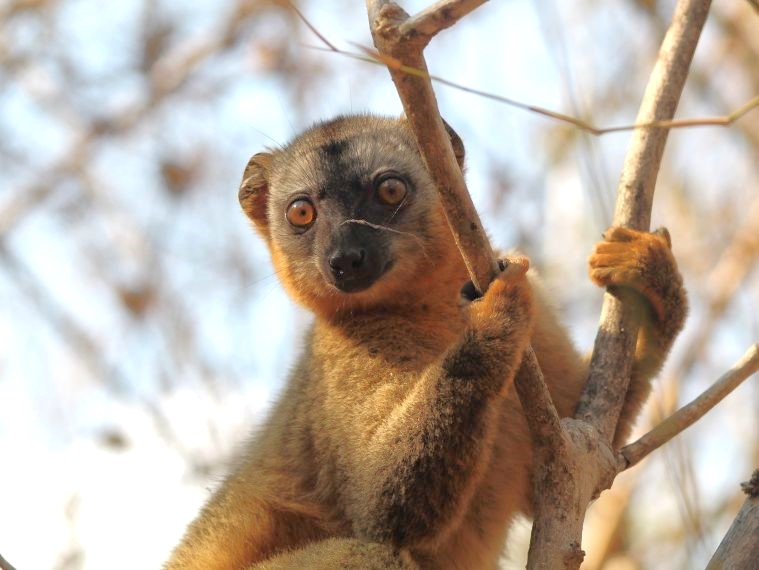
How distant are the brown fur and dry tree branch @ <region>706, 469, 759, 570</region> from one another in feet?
4.34

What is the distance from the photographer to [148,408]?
356 inches

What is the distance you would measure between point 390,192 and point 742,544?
325 centimetres

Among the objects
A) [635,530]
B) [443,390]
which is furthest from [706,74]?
[443,390]

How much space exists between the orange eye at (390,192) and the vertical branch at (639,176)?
4.89ft

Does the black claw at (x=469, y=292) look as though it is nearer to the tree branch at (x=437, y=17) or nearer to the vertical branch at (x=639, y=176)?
the vertical branch at (x=639, y=176)

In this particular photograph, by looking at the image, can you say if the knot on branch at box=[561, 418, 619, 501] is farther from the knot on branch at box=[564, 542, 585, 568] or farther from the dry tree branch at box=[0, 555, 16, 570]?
the dry tree branch at box=[0, 555, 16, 570]

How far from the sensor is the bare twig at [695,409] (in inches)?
198

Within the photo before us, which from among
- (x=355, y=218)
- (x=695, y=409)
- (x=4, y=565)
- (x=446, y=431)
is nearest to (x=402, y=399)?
(x=446, y=431)

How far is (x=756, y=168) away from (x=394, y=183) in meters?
8.39

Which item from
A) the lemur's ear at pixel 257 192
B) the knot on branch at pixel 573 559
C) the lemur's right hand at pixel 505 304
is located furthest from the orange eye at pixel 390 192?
the knot on branch at pixel 573 559

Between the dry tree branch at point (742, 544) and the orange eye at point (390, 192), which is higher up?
the orange eye at point (390, 192)

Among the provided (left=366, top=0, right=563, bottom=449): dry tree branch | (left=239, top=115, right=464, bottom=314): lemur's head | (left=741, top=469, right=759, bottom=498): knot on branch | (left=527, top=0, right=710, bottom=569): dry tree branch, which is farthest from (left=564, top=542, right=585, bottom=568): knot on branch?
(left=239, top=115, right=464, bottom=314): lemur's head

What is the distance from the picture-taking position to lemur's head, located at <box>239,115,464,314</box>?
634cm

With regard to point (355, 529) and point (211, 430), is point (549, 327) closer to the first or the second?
point (355, 529)
